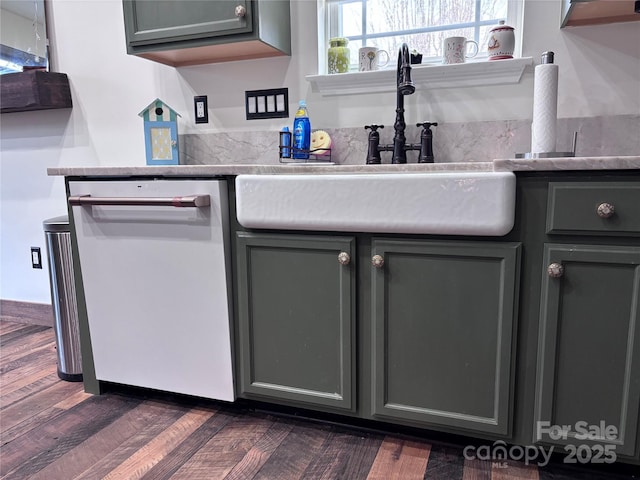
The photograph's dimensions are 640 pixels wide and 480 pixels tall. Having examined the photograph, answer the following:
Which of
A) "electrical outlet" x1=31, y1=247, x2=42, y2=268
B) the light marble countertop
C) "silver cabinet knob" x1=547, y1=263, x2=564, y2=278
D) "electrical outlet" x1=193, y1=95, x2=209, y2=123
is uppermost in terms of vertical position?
"electrical outlet" x1=193, y1=95, x2=209, y2=123

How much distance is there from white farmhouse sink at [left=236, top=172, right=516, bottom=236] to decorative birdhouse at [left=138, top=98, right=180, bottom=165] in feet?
2.69

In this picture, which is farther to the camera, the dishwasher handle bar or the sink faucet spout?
the sink faucet spout

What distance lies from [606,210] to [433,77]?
0.88 meters

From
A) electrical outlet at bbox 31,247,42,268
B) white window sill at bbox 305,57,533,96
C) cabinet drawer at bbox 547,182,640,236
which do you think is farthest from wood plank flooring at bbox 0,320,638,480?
white window sill at bbox 305,57,533,96

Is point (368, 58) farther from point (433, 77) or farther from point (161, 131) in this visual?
point (161, 131)

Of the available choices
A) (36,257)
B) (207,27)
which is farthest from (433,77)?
(36,257)

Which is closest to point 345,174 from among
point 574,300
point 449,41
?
point 574,300

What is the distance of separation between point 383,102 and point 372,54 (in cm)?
18

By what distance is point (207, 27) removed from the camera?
67.8 inches

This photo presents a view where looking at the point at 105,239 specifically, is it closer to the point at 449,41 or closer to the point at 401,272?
the point at 401,272

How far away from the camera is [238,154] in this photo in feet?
6.77

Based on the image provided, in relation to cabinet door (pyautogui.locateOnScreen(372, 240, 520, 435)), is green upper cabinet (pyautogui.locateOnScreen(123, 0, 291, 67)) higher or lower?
higher

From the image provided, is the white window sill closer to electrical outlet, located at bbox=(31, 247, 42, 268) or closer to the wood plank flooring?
the wood plank flooring

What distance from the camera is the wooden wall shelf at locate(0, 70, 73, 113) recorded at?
2.19 metres
